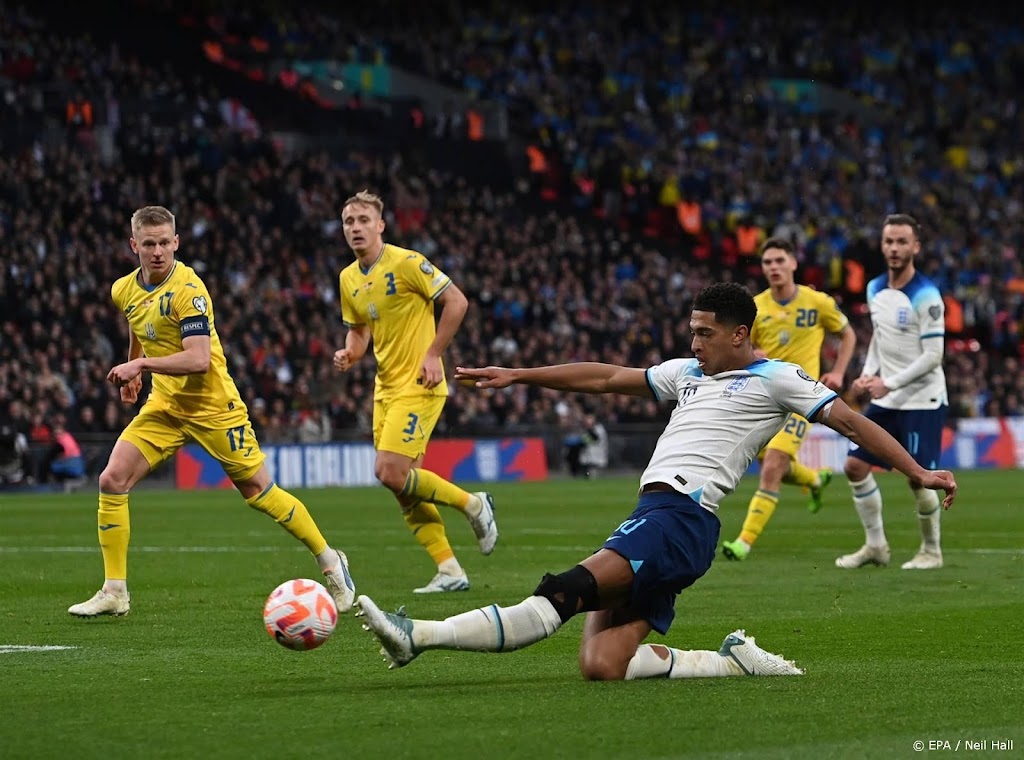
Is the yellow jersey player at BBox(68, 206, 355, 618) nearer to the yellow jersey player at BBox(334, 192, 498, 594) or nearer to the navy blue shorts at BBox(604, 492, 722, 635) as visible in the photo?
the yellow jersey player at BBox(334, 192, 498, 594)

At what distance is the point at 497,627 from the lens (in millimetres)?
6672

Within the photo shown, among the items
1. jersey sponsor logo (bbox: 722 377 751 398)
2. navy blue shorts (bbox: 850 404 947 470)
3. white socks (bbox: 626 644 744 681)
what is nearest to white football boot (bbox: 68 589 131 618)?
white socks (bbox: 626 644 744 681)

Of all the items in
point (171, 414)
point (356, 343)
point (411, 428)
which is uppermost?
point (356, 343)

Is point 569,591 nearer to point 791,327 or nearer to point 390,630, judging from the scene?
point 390,630

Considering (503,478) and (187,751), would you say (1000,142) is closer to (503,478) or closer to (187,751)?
(503,478)

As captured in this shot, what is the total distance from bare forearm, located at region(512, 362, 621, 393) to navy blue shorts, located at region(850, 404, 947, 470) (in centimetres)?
636

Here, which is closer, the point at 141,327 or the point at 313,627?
the point at 313,627

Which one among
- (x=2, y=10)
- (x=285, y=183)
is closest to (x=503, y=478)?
(x=285, y=183)

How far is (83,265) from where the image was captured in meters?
31.7

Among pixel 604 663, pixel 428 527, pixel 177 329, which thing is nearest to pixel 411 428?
pixel 428 527

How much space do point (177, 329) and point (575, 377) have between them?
149 inches

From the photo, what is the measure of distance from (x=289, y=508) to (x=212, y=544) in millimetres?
6262

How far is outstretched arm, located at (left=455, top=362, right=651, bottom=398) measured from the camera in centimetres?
719

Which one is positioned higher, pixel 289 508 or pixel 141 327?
pixel 141 327
